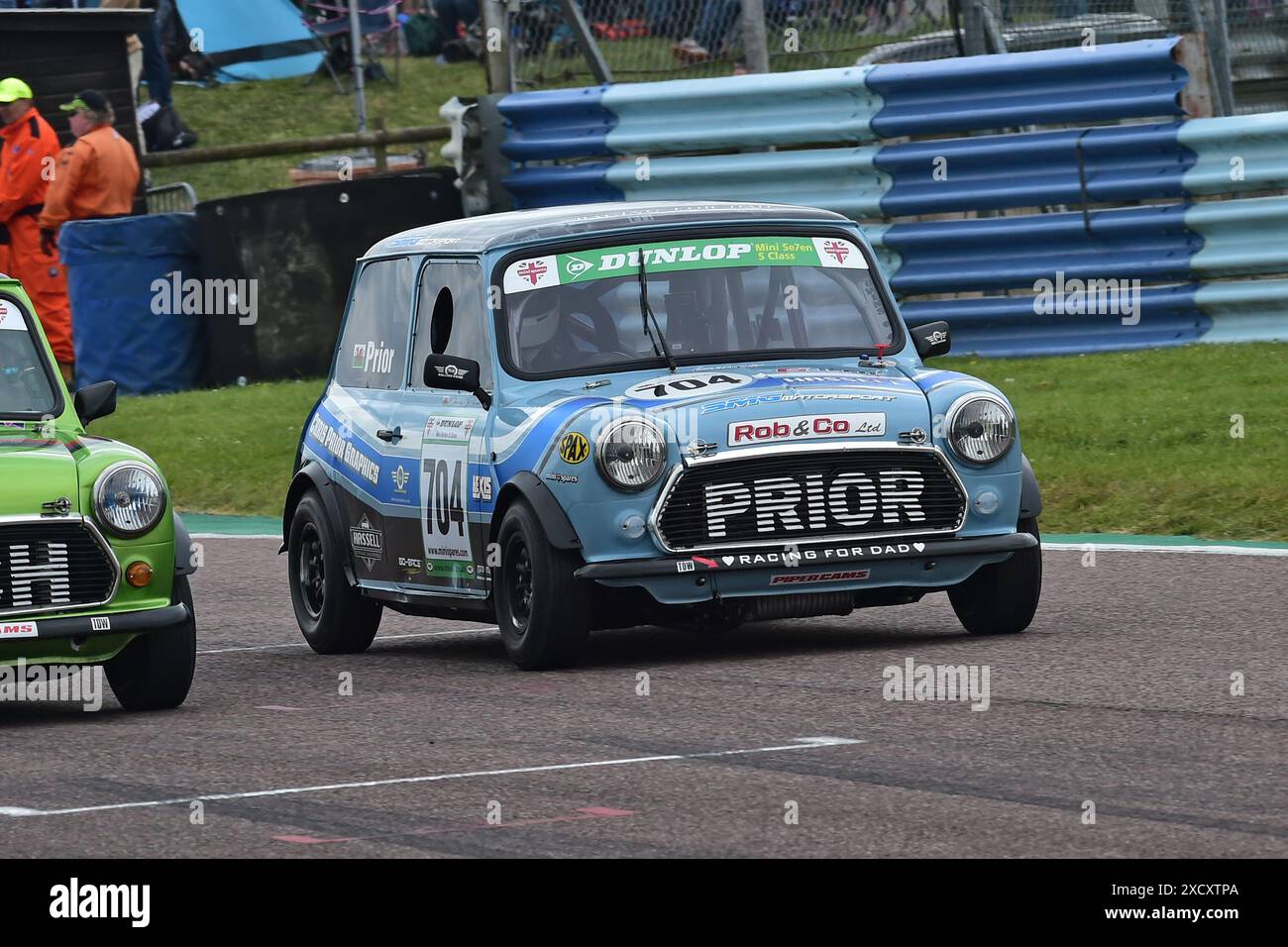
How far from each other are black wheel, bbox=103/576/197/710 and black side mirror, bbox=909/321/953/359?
3.03 metres

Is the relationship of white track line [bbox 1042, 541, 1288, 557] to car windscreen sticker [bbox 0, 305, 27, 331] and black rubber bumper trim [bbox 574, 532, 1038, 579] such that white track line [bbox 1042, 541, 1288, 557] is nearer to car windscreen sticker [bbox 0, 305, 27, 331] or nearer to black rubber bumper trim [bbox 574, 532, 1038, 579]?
black rubber bumper trim [bbox 574, 532, 1038, 579]

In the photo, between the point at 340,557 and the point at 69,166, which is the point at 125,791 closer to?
the point at 340,557

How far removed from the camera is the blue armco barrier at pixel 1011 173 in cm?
1580

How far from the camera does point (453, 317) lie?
1016cm

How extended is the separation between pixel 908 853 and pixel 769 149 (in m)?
12.9

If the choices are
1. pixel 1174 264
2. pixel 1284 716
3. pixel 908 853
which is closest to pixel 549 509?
pixel 1284 716

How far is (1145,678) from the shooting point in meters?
8.33

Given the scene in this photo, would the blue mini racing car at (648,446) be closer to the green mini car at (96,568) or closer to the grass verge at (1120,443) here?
the green mini car at (96,568)

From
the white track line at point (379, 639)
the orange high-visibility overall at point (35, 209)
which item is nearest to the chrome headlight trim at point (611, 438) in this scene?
the white track line at point (379, 639)

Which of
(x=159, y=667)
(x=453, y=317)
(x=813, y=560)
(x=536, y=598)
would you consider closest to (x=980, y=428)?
(x=813, y=560)

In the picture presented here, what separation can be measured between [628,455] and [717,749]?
1.77 m

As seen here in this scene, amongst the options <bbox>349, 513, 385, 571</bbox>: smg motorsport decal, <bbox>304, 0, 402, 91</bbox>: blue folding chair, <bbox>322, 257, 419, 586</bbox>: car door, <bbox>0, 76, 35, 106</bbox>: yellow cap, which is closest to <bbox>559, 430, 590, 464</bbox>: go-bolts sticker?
<bbox>322, 257, 419, 586</bbox>: car door

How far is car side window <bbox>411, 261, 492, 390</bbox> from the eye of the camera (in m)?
9.84

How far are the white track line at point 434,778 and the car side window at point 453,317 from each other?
2742 millimetres
